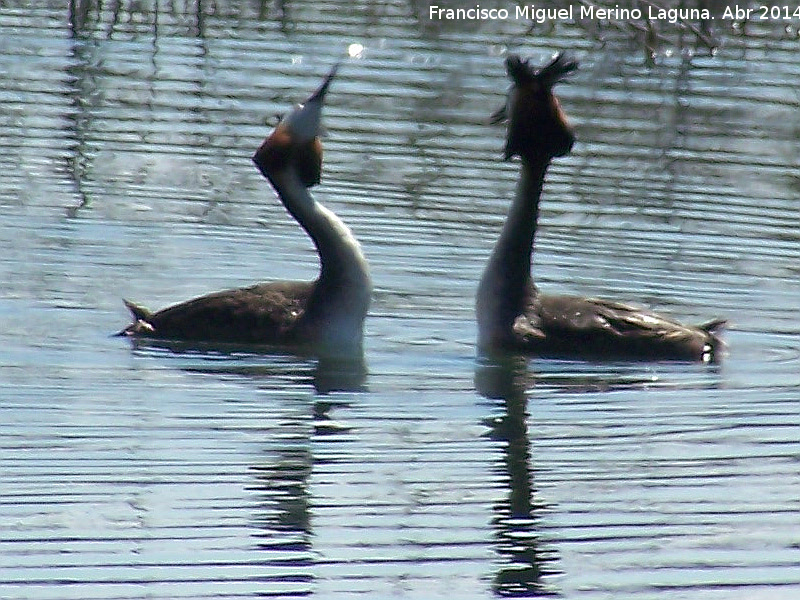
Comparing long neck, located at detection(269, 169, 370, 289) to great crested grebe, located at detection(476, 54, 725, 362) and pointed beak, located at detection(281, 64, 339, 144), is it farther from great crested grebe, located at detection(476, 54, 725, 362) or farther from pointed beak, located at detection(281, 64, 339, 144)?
great crested grebe, located at detection(476, 54, 725, 362)

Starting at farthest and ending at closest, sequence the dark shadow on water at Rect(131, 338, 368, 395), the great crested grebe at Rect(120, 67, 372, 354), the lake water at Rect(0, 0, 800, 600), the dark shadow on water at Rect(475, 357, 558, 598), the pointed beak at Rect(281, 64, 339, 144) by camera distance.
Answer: the pointed beak at Rect(281, 64, 339, 144)
the great crested grebe at Rect(120, 67, 372, 354)
the dark shadow on water at Rect(131, 338, 368, 395)
the lake water at Rect(0, 0, 800, 600)
the dark shadow on water at Rect(475, 357, 558, 598)

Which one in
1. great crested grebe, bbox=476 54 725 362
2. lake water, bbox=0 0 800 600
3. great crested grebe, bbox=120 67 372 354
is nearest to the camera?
lake water, bbox=0 0 800 600

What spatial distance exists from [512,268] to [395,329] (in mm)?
728

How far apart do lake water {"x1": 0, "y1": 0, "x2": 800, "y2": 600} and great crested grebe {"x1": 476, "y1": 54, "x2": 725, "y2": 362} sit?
6.8 inches

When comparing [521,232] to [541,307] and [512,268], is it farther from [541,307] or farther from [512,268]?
[541,307]

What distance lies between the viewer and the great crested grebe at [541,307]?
1147 centimetres

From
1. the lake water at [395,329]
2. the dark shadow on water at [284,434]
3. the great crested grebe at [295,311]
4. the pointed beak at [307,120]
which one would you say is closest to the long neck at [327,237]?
the great crested grebe at [295,311]

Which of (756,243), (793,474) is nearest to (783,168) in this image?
(756,243)

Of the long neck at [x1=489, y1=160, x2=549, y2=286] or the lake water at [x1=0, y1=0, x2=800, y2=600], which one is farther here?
the long neck at [x1=489, y1=160, x2=549, y2=286]

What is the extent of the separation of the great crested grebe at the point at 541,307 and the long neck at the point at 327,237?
2.20ft

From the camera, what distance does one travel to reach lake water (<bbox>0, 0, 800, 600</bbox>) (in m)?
7.89

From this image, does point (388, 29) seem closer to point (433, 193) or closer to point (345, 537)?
point (433, 193)

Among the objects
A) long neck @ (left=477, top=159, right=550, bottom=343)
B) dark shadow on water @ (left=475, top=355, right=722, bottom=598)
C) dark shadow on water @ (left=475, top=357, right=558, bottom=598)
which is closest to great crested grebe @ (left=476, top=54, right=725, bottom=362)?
long neck @ (left=477, top=159, right=550, bottom=343)

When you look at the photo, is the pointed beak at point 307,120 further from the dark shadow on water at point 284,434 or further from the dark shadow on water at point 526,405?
the dark shadow on water at point 526,405
